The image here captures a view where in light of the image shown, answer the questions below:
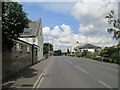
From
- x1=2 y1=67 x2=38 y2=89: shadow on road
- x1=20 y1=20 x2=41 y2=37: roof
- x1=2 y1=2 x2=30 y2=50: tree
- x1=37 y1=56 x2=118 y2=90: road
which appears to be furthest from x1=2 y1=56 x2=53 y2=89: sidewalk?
x1=20 y1=20 x2=41 y2=37: roof

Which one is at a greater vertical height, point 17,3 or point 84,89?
point 17,3

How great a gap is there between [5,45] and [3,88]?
Result: 361 centimetres

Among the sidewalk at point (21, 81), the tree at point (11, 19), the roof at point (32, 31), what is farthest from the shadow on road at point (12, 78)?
the roof at point (32, 31)

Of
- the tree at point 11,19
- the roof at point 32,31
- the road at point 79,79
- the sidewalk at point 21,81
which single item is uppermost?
the roof at point 32,31

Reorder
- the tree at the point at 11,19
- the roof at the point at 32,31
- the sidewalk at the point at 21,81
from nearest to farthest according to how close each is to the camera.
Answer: the sidewalk at the point at 21,81 → the tree at the point at 11,19 → the roof at the point at 32,31

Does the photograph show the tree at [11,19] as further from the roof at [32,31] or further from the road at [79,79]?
the roof at [32,31]

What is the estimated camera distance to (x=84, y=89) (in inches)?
346

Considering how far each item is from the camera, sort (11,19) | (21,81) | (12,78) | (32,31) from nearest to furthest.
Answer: (11,19) → (21,81) → (12,78) → (32,31)

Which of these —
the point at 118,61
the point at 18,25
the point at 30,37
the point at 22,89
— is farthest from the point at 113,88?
Answer: the point at 30,37

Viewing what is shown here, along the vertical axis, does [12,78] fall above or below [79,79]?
above

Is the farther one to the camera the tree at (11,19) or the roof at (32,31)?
the roof at (32,31)

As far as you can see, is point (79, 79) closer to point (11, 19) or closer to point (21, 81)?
point (21, 81)

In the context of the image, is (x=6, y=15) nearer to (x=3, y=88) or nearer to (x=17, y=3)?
(x=17, y=3)

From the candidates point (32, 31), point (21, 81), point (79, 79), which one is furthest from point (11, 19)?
point (32, 31)
